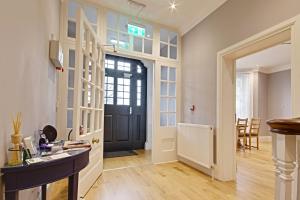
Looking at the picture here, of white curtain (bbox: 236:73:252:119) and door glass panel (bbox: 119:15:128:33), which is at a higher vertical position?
door glass panel (bbox: 119:15:128:33)

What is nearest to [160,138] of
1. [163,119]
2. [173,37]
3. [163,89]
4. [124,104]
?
[163,119]

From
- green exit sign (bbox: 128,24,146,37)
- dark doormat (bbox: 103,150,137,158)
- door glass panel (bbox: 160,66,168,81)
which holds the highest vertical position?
green exit sign (bbox: 128,24,146,37)

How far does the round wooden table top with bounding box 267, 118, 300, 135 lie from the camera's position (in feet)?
2.00

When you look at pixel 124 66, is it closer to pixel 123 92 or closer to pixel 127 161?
pixel 123 92

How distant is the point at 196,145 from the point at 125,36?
2.38 meters

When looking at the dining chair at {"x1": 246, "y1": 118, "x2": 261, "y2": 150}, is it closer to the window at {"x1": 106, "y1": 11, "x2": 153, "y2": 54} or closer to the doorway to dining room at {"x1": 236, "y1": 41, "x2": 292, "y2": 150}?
the doorway to dining room at {"x1": 236, "y1": 41, "x2": 292, "y2": 150}

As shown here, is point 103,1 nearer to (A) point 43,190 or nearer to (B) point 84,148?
(B) point 84,148

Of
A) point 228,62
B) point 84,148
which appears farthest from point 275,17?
point 84,148

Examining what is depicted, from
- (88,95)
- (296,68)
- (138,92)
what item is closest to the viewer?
(296,68)

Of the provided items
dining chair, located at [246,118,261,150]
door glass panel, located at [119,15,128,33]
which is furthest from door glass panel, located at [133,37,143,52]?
dining chair, located at [246,118,261,150]

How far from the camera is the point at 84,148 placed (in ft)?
5.00

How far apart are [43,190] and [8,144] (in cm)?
85

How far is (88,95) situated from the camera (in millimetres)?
2246

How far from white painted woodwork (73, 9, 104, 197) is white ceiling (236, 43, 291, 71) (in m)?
4.38
